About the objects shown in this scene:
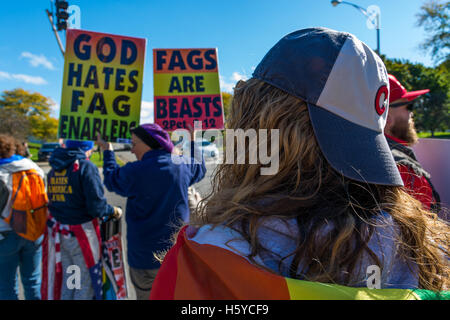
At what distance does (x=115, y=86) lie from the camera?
310 centimetres

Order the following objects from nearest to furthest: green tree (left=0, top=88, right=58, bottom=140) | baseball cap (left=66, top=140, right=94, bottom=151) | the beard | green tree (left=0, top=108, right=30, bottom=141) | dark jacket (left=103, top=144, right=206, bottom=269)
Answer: the beard < dark jacket (left=103, top=144, right=206, bottom=269) < baseball cap (left=66, top=140, right=94, bottom=151) < green tree (left=0, top=108, right=30, bottom=141) < green tree (left=0, top=88, right=58, bottom=140)

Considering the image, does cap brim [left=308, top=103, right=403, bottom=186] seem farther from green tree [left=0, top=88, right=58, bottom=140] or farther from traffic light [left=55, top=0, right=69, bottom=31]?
green tree [left=0, top=88, right=58, bottom=140]

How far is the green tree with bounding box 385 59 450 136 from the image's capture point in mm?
27562

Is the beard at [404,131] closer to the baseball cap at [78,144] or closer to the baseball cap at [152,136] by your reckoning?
the baseball cap at [152,136]

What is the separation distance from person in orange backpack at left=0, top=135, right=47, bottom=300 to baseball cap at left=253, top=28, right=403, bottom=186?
3044 millimetres

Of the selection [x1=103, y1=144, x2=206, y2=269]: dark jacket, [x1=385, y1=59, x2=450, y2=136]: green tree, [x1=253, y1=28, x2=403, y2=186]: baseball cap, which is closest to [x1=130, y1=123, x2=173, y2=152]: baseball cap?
[x1=103, y1=144, x2=206, y2=269]: dark jacket

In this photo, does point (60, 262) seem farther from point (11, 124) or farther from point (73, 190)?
point (11, 124)

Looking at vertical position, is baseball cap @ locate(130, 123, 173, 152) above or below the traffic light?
below

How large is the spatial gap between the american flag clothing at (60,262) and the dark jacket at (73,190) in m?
0.09

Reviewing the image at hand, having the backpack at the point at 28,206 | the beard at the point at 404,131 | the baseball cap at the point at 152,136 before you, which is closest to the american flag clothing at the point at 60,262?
the backpack at the point at 28,206

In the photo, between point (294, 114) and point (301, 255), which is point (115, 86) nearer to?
point (294, 114)

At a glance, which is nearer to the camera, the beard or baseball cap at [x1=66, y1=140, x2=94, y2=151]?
the beard
